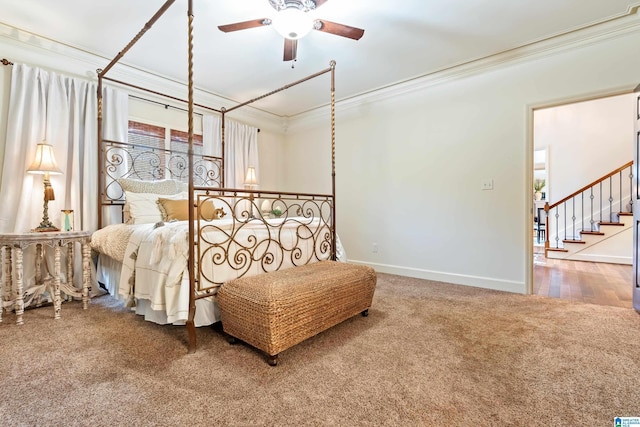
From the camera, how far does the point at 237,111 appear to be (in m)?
4.51

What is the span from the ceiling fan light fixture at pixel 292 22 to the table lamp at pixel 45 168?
2297 mm

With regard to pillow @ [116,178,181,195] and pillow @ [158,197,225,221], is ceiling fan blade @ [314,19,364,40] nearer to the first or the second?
pillow @ [158,197,225,221]

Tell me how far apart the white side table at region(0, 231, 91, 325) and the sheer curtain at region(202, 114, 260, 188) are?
2.00m

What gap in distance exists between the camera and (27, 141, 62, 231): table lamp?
2.52m

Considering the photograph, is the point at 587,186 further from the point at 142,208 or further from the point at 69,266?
the point at 69,266

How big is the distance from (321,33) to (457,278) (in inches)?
118

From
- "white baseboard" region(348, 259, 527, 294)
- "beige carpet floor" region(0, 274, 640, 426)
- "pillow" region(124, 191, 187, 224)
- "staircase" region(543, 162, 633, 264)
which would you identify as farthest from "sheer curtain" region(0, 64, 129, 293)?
"staircase" region(543, 162, 633, 264)

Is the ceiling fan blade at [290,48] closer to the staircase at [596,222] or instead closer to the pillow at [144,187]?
the pillow at [144,187]

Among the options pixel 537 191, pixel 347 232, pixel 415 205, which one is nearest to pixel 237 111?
pixel 347 232

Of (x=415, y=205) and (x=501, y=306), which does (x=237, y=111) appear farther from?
(x=501, y=306)

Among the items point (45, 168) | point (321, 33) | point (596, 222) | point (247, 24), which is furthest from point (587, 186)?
Result: point (45, 168)

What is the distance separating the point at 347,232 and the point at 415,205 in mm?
1114

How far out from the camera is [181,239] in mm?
1822

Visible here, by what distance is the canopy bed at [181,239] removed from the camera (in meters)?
1.79
